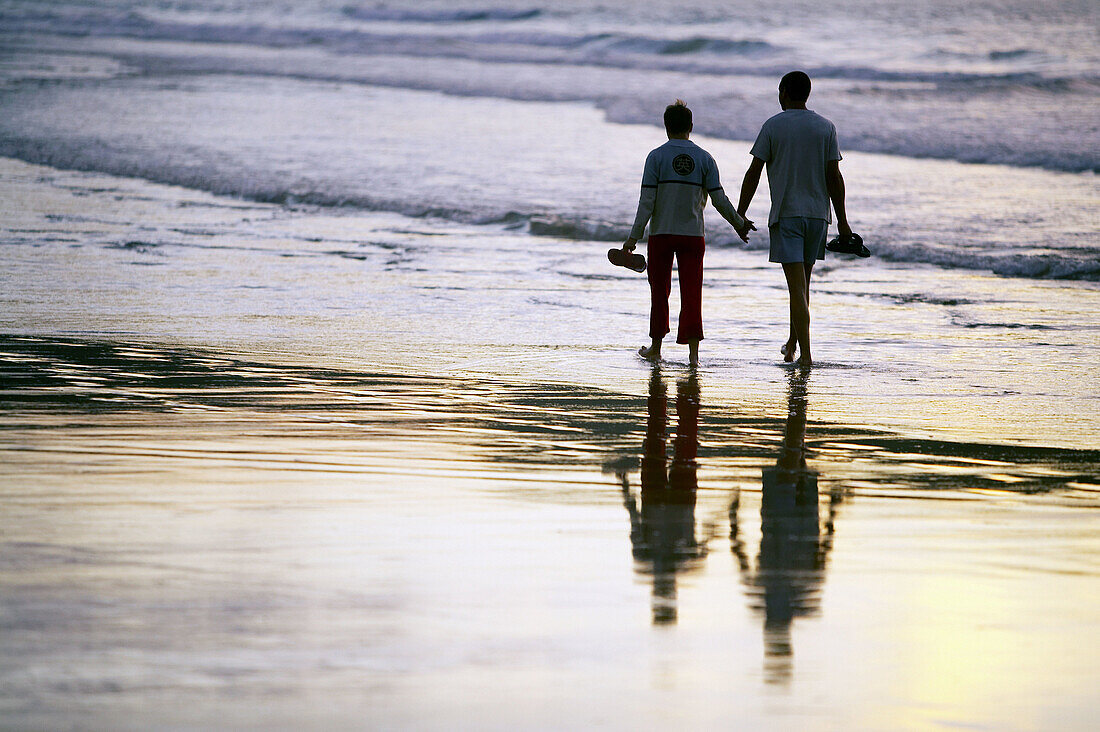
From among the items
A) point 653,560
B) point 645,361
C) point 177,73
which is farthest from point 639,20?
point 653,560

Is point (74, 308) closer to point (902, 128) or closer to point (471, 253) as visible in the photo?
point (471, 253)

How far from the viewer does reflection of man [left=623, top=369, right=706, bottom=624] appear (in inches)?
A: 158

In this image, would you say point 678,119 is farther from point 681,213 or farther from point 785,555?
point 785,555

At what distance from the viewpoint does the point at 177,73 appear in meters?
36.7

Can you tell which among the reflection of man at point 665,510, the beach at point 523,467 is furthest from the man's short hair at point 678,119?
the reflection of man at point 665,510

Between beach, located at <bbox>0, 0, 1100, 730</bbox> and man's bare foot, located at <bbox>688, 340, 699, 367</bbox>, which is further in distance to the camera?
man's bare foot, located at <bbox>688, 340, 699, 367</bbox>

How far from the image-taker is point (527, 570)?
4.01 m

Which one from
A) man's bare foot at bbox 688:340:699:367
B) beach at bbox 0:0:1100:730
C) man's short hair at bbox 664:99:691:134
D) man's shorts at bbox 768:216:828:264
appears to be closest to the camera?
beach at bbox 0:0:1100:730

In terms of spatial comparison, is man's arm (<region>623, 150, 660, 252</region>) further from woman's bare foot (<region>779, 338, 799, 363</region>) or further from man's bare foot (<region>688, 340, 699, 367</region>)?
woman's bare foot (<region>779, 338, 799, 363</region>)

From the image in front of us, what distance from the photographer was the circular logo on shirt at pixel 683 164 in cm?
791

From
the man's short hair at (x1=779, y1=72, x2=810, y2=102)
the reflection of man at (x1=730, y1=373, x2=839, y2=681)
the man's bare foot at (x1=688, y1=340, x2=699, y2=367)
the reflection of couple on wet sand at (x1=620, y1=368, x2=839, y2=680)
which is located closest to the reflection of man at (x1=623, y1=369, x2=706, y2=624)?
the reflection of couple on wet sand at (x1=620, y1=368, x2=839, y2=680)

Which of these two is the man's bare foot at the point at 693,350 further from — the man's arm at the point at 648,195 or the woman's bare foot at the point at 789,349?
the man's arm at the point at 648,195

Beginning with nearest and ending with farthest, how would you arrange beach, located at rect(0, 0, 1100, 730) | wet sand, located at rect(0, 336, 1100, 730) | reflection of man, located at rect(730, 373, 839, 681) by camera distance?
1. wet sand, located at rect(0, 336, 1100, 730)
2. beach, located at rect(0, 0, 1100, 730)
3. reflection of man, located at rect(730, 373, 839, 681)

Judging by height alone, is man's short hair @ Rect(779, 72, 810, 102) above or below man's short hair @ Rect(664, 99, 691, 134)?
above
